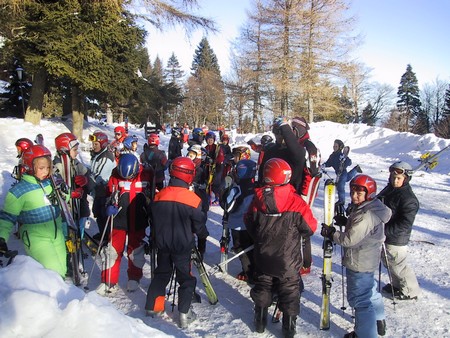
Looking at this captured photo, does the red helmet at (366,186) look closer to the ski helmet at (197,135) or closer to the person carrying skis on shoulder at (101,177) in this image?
the person carrying skis on shoulder at (101,177)

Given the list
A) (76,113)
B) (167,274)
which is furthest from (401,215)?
(76,113)

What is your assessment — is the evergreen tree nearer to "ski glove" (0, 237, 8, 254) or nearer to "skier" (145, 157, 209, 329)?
"skier" (145, 157, 209, 329)

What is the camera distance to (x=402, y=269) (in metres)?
4.70

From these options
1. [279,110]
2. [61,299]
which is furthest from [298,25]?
[61,299]

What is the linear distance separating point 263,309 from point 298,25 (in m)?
25.0

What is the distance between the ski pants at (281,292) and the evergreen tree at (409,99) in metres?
55.5

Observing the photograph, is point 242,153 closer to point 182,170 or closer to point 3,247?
point 182,170

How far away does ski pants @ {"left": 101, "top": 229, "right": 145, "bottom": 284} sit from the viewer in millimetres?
4742

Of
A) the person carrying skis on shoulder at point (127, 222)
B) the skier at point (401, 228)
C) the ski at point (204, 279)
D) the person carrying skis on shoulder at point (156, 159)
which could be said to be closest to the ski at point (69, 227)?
the person carrying skis on shoulder at point (127, 222)

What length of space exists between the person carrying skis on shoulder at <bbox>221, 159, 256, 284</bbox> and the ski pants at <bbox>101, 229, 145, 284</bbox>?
54.7 inches

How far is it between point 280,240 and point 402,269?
6.61ft

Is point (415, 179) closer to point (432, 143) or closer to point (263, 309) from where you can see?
point (432, 143)

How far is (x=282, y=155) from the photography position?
512cm

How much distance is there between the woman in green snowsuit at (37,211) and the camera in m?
3.89
